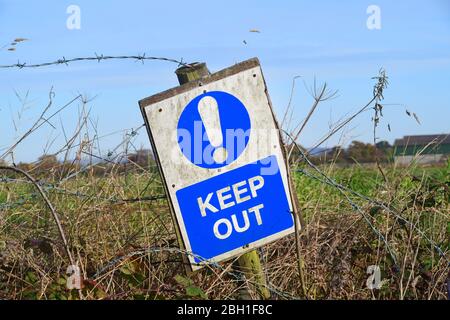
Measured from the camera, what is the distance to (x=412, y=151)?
6641 millimetres

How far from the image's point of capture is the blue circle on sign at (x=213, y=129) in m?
3.76

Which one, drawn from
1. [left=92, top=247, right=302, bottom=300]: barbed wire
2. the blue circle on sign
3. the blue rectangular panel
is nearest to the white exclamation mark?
the blue circle on sign

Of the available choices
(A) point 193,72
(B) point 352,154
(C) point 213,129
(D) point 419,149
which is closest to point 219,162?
(C) point 213,129

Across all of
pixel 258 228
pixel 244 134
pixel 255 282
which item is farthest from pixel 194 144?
pixel 255 282

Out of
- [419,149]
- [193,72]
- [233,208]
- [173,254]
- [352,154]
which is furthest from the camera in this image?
[352,154]

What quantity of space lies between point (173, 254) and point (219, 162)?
0.68m

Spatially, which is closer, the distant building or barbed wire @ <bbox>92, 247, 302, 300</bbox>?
barbed wire @ <bbox>92, 247, 302, 300</bbox>

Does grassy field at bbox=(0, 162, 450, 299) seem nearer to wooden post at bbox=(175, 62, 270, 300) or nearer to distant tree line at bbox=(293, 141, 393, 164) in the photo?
wooden post at bbox=(175, 62, 270, 300)

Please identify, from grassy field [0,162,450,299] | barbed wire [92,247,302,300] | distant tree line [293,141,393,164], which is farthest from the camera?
distant tree line [293,141,393,164]

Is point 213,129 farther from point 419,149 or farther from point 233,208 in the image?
point 419,149

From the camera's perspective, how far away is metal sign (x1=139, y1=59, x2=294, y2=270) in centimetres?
376

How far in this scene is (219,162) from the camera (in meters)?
3.76

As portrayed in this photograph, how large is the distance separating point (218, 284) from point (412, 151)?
326 cm
